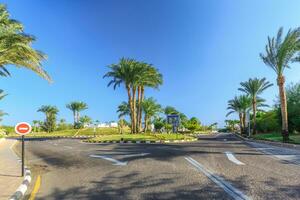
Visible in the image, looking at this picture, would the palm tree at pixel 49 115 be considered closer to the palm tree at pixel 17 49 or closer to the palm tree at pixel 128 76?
the palm tree at pixel 128 76

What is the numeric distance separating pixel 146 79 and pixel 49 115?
2634 inches

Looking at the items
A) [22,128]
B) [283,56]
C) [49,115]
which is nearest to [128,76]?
[283,56]

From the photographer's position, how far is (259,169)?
1080 centimetres

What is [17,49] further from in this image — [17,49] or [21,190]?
[21,190]

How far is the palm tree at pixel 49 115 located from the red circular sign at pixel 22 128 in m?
101

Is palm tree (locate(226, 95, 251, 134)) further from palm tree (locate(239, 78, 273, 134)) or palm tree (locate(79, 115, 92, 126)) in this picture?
palm tree (locate(79, 115, 92, 126))

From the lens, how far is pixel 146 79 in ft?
173

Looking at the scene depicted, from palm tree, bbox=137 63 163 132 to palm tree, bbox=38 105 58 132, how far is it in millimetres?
61819

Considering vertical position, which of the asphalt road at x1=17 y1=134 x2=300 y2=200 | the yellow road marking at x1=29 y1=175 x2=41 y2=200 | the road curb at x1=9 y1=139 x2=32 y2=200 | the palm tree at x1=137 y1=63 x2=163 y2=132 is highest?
the palm tree at x1=137 y1=63 x2=163 y2=132

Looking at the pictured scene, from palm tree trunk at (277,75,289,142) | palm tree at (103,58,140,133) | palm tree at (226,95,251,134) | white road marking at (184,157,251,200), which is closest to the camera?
white road marking at (184,157,251,200)

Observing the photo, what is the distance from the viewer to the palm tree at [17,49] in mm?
15084

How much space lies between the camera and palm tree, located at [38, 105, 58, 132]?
109 meters

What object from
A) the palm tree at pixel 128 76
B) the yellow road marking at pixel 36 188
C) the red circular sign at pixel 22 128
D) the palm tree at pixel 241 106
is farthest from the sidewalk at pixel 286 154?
the palm tree at pixel 241 106

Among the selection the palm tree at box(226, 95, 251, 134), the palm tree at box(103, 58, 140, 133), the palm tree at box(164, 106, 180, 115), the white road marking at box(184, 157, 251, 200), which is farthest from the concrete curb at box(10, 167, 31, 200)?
the palm tree at box(164, 106, 180, 115)
